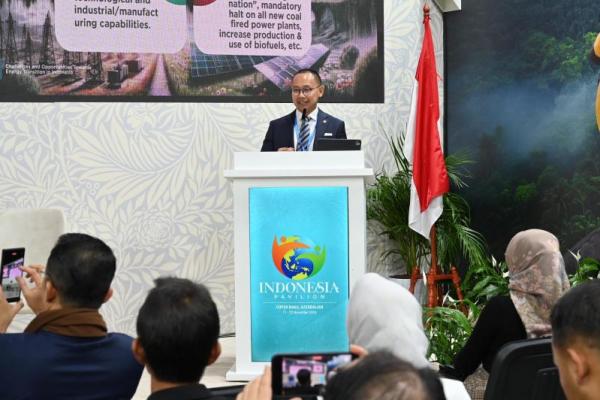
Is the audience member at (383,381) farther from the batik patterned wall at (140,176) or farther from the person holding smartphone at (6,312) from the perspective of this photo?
the batik patterned wall at (140,176)

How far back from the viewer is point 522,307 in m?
2.89

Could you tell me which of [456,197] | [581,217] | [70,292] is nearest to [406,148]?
[456,197]

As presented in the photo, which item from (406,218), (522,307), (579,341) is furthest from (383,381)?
(406,218)

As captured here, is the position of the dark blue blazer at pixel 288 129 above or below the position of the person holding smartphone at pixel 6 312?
above

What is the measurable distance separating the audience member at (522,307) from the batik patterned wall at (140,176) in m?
3.73

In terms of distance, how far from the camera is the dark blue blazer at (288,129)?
5.70 m

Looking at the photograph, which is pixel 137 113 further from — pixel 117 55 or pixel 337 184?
pixel 337 184

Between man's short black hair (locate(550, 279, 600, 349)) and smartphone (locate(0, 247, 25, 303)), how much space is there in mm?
1808

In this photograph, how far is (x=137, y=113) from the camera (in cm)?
640

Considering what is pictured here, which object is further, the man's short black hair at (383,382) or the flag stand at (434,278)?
the flag stand at (434,278)

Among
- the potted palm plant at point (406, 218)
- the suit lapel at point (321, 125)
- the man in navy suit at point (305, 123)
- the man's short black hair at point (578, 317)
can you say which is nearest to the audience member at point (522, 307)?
the man's short black hair at point (578, 317)

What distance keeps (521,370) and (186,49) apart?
4.50m

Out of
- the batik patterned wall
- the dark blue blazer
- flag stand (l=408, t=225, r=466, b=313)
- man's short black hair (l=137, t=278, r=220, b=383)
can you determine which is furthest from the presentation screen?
man's short black hair (l=137, t=278, r=220, b=383)

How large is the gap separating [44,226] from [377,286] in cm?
364
